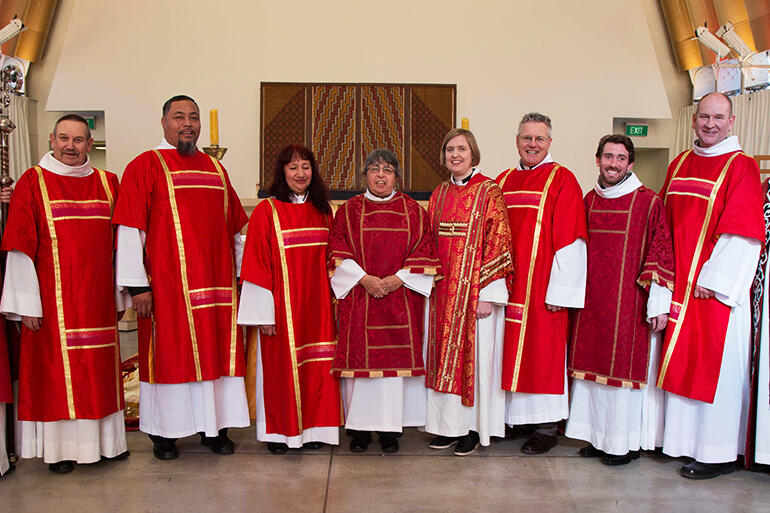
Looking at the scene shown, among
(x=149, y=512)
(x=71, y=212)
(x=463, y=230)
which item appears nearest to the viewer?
(x=149, y=512)

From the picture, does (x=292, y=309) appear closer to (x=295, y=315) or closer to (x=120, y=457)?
(x=295, y=315)

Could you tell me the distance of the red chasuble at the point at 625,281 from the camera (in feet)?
10.7

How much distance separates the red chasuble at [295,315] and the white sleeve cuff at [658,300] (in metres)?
1.64

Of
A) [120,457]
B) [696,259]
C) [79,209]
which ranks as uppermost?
[79,209]

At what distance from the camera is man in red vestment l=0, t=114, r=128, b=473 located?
10.2ft

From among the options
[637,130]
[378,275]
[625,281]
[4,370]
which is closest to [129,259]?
[4,370]

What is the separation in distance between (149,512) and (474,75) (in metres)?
6.08

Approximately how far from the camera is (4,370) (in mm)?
3148

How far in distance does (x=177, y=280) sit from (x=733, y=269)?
278cm

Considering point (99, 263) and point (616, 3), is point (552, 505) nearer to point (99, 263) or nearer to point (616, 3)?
point (99, 263)

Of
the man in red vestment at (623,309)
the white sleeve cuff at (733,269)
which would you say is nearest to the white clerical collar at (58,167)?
the man in red vestment at (623,309)

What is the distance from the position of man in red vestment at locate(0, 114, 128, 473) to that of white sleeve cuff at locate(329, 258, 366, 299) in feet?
3.82

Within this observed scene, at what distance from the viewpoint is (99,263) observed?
10.6 feet

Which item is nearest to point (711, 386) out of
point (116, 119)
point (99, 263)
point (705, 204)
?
point (705, 204)
